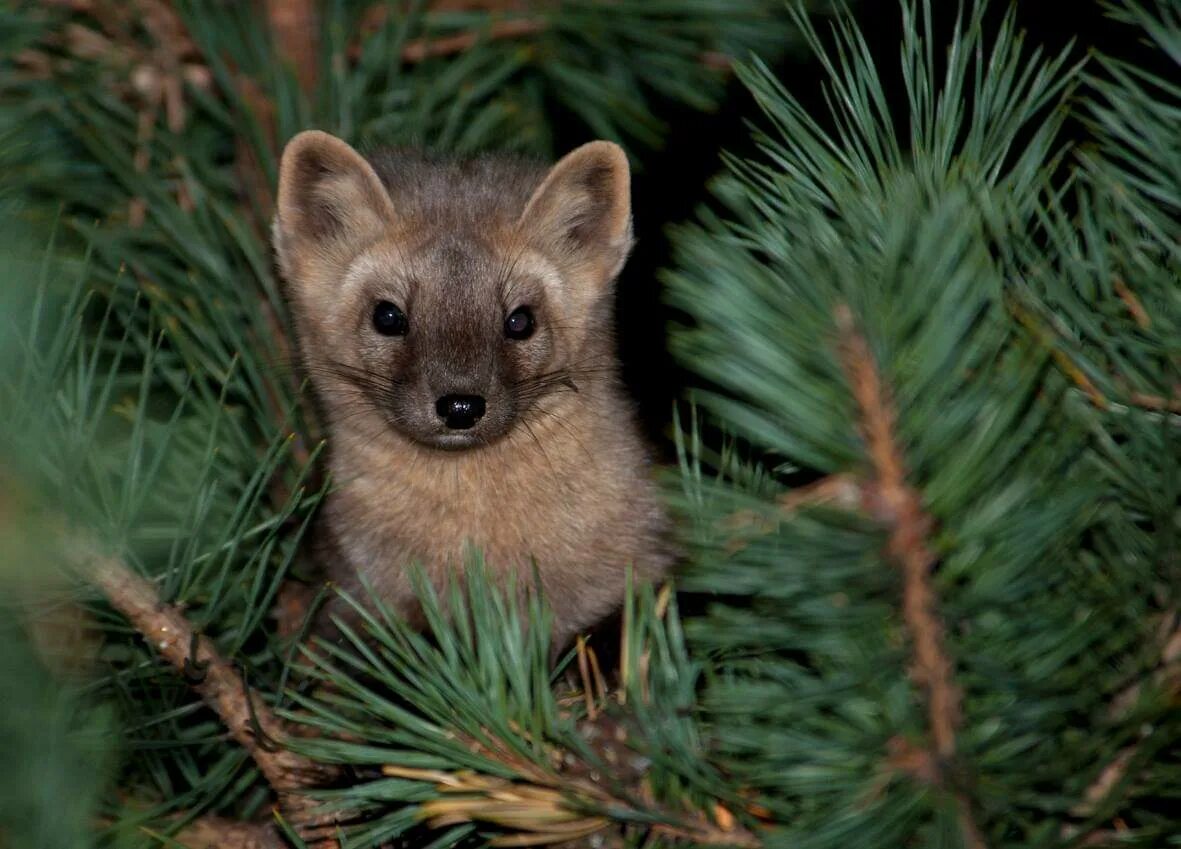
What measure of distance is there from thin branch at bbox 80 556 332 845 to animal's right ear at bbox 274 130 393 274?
1327 mm

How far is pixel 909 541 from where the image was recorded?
48.5 inches

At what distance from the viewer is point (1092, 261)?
167 centimetres

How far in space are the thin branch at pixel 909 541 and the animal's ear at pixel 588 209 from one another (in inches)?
68.9

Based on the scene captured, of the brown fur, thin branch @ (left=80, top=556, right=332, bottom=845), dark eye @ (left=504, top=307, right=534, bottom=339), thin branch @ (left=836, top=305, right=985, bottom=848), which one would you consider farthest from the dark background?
thin branch @ (left=836, top=305, right=985, bottom=848)

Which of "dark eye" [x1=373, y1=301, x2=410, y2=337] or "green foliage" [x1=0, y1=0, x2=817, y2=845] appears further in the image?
"dark eye" [x1=373, y1=301, x2=410, y2=337]

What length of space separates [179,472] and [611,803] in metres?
1.25

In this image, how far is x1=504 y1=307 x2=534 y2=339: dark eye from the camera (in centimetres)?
318

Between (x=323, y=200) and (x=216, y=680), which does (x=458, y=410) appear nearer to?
(x=323, y=200)

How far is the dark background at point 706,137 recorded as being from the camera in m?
2.77

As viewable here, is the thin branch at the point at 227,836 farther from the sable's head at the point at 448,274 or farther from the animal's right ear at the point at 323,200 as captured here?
the animal's right ear at the point at 323,200

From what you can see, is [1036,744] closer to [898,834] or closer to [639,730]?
[898,834]

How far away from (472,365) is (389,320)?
37 centimetres

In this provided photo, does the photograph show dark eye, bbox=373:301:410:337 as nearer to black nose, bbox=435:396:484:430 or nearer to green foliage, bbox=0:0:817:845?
green foliage, bbox=0:0:817:845

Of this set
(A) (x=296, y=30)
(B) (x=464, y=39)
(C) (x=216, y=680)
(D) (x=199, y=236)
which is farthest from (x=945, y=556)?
(A) (x=296, y=30)
